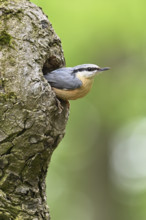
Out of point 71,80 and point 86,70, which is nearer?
point 71,80

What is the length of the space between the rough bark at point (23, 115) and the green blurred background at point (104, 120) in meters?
4.41

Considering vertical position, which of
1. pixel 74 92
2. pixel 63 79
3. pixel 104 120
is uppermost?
pixel 63 79

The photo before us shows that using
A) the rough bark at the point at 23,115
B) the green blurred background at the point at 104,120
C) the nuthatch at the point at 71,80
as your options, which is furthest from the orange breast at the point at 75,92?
the green blurred background at the point at 104,120

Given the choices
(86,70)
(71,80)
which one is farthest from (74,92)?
(86,70)

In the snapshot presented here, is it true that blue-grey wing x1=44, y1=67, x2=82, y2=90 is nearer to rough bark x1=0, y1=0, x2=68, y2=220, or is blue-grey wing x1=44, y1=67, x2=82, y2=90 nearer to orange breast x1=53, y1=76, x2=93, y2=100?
orange breast x1=53, y1=76, x2=93, y2=100

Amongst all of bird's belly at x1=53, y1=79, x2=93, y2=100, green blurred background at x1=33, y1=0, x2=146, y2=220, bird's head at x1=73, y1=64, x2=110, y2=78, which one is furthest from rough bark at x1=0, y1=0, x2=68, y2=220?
green blurred background at x1=33, y1=0, x2=146, y2=220

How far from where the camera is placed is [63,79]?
4047 mm

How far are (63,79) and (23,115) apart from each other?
0.67 meters

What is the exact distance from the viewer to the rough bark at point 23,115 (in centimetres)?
357

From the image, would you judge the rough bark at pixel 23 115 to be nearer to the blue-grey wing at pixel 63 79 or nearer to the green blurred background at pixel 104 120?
the blue-grey wing at pixel 63 79

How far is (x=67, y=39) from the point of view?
8750mm

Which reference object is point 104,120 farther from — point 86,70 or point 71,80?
point 71,80

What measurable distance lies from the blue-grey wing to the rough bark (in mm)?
250

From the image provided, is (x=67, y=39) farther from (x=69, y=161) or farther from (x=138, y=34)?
(x=69, y=161)
